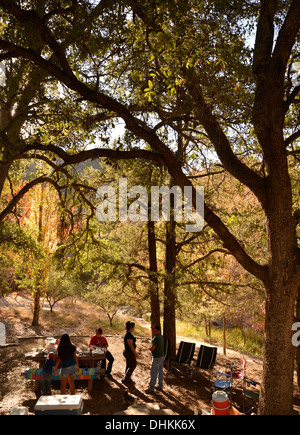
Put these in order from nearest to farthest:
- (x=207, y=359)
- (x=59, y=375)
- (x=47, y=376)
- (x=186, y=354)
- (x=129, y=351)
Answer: (x=47, y=376) < (x=59, y=375) < (x=129, y=351) < (x=207, y=359) < (x=186, y=354)

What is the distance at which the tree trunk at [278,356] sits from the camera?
5.68 metres

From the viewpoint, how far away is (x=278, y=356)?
571 cm

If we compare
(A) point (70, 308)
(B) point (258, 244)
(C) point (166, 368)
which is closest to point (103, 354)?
(C) point (166, 368)

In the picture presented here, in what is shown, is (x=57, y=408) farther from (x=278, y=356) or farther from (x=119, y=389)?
(x=119, y=389)

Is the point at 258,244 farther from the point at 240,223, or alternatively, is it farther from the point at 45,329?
the point at 45,329

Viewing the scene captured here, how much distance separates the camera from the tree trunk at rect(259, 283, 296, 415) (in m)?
5.68

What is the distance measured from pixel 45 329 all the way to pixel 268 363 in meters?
14.3

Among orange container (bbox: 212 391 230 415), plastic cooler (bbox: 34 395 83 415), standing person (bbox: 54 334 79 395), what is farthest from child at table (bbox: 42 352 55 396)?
orange container (bbox: 212 391 230 415)

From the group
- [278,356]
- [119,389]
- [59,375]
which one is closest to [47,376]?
[59,375]

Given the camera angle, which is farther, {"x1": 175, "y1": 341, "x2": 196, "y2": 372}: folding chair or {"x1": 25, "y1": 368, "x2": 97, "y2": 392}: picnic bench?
{"x1": 175, "y1": 341, "x2": 196, "y2": 372}: folding chair

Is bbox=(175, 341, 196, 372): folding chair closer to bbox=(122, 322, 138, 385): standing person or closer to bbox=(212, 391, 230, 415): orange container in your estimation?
bbox=(122, 322, 138, 385): standing person

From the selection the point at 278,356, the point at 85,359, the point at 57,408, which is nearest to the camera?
the point at 57,408

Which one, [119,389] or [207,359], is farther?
[207,359]

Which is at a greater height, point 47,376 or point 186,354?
point 47,376
